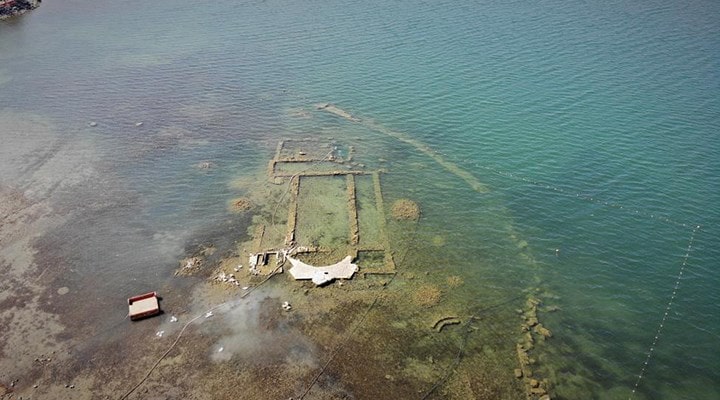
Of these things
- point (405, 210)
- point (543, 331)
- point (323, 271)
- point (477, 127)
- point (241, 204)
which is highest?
point (477, 127)

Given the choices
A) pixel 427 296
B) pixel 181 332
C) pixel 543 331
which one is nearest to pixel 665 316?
pixel 543 331

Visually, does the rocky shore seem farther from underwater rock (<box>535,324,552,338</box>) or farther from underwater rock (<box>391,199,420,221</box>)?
underwater rock (<box>535,324,552,338</box>)

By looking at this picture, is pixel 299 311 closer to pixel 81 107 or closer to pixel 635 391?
pixel 635 391

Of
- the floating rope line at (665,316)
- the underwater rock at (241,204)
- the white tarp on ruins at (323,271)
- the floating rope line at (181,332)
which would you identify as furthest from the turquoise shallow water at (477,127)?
the white tarp on ruins at (323,271)

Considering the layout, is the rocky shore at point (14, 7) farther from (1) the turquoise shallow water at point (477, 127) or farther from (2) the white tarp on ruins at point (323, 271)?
(2) the white tarp on ruins at point (323, 271)

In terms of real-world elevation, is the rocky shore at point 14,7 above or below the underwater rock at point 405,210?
above

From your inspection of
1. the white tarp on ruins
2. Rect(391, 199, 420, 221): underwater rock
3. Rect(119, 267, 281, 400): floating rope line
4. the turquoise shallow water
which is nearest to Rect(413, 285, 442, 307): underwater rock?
the turquoise shallow water

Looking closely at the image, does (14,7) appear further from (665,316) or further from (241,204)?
(665,316)
